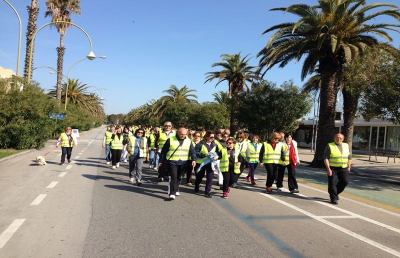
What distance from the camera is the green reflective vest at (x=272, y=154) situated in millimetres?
12086

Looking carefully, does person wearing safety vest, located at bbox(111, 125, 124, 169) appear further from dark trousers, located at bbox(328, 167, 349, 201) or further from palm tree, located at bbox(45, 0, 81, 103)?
palm tree, located at bbox(45, 0, 81, 103)

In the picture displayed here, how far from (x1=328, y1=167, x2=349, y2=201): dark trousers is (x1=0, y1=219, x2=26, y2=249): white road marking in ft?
21.6

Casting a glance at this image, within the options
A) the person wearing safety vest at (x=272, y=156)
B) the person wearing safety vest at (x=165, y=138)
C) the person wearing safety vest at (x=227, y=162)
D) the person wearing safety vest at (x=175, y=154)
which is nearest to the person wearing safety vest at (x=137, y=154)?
the person wearing safety vest at (x=165, y=138)

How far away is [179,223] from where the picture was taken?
24.7 ft

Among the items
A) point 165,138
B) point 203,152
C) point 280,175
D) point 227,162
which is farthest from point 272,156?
point 165,138

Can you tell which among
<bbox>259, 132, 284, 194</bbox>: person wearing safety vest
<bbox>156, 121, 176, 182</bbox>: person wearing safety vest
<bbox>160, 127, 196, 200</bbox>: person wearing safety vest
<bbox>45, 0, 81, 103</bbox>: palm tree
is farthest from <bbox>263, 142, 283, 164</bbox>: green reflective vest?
<bbox>45, 0, 81, 103</bbox>: palm tree

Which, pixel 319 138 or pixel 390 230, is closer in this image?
pixel 390 230

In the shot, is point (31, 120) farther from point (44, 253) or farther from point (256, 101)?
point (44, 253)

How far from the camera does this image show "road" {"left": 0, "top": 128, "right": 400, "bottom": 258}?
6.01 meters

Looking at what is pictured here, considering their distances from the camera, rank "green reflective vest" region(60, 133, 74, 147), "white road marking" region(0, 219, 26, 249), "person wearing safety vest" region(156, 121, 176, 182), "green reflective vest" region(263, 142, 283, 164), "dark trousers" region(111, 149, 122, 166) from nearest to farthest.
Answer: "white road marking" region(0, 219, 26, 249)
"person wearing safety vest" region(156, 121, 176, 182)
"green reflective vest" region(263, 142, 283, 164)
"dark trousers" region(111, 149, 122, 166)
"green reflective vest" region(60, 133, 74, 147)

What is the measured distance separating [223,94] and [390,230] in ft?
181

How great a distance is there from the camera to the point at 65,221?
24.1 feet

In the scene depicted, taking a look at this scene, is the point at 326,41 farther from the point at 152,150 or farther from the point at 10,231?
the point at 10,231

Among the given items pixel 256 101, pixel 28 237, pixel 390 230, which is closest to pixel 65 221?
pixel 28 237
